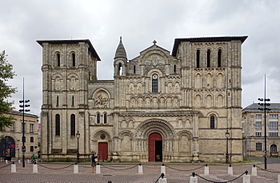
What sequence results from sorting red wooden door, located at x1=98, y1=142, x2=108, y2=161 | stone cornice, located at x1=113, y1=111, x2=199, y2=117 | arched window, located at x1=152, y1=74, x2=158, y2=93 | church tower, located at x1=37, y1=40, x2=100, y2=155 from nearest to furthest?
stone cornice, located at x1=113, y1=111, x2=199, y2=117 < arched window, located at x1=152, y1=74, x2=158, y2=93 < church tower, located at x1=37, y1=40, x2=100, y2=155 < red wooden door, located at x1=98, y1=142, x2=108, y2=161

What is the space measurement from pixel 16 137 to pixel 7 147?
2357 mm

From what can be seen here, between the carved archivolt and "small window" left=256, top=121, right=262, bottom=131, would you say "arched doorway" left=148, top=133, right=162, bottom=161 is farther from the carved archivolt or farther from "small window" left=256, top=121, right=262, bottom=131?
"small window" left=256, top=121, right=262, bottom=131

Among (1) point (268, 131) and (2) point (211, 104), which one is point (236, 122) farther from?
(1) point (268, 131)

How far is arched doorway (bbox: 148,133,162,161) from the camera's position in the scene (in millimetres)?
40875

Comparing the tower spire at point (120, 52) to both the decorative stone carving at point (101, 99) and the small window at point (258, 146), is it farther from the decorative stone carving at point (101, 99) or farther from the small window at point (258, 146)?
the small window at point (258, 146)

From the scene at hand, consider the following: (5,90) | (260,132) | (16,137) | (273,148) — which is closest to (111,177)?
(5,90)

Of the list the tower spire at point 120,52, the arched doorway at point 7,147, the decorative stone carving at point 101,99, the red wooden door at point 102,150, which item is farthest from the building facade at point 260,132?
the arched doorway at point 7,147

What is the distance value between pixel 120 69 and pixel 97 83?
12.5 feet

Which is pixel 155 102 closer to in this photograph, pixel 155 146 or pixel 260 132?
pixel 155 146

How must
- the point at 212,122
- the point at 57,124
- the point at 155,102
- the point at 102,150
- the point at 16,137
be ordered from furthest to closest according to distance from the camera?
the point at 16,137 → the point at 57,124 → the point at 102,150 → the point at 155,102 → the point at 212,122

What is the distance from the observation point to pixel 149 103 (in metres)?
41.4

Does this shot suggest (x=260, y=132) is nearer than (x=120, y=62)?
No

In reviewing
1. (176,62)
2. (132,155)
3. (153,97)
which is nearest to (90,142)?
Result: (132,155)

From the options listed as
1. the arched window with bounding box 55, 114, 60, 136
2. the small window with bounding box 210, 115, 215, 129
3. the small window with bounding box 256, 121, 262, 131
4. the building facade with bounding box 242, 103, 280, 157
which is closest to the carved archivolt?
the small window with bounding box 210, 115, 215, 129
